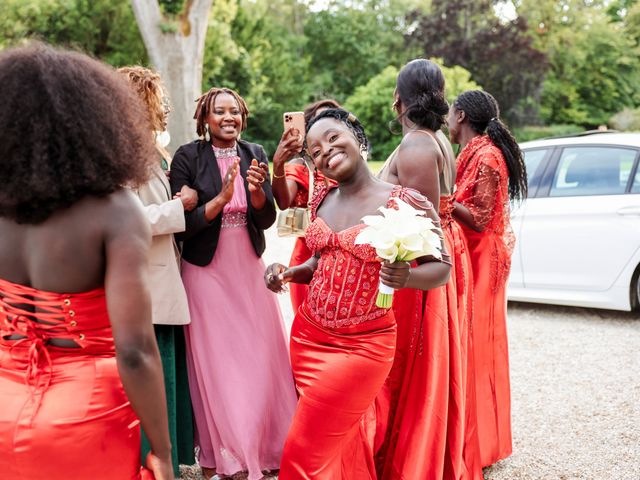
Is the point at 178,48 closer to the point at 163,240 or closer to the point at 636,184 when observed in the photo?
the point at 636,184

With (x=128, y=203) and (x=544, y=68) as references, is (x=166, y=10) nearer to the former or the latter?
(x=128, y=203)

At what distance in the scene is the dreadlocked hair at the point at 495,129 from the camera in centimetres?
434

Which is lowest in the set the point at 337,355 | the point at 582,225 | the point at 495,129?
the point at 582,225

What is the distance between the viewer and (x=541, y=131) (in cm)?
3678

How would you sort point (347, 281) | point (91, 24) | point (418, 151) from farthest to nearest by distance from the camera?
point (91, 24) → point (418, 151) → point (347, 281)

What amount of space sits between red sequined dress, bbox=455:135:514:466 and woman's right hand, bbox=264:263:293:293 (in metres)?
1.41

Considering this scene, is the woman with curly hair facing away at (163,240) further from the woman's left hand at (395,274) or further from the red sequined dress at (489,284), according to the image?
the red sequined dress at (489,284)

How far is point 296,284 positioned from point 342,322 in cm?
135

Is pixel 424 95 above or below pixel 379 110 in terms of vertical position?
above

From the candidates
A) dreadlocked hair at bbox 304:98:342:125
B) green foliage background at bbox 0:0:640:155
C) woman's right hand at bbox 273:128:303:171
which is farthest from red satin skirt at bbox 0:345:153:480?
green foliage background at bbox 0:0:640:155

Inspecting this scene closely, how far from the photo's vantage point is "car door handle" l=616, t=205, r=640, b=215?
280 inches

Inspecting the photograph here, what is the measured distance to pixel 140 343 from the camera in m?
1.90

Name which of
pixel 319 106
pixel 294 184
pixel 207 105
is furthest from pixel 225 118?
pixel 319 106

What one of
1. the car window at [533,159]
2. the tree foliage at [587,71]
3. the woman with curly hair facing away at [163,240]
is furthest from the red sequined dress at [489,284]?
the tree foliage at [587,71]
